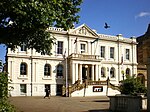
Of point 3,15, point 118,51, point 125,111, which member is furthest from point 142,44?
point 3,15

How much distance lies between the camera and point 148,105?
15438 mm

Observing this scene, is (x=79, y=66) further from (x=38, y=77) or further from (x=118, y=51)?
(x=118, y=51)

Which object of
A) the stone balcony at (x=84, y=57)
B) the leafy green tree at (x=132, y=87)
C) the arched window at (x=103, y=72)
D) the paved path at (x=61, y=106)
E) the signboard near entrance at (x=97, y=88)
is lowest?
the signboard near entrance at (x=97, y=88)

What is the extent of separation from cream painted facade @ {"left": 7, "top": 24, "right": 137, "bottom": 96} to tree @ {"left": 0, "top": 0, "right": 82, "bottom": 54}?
24.1m

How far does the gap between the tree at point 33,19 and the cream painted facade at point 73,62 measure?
79.0 ft

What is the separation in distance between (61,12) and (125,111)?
7277 mm

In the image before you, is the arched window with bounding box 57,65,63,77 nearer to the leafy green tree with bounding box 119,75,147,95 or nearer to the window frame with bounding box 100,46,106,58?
the window frame with bounding box 100,46,106,58

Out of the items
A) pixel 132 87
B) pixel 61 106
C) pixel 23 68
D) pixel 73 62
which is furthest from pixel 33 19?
pixel 73 62

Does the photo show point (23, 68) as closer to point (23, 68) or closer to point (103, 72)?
point (23, 68)

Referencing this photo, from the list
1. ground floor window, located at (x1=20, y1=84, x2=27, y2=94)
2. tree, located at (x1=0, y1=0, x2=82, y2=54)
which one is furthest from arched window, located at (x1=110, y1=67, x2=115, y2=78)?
tree, located at (x1=0, y1=0, x2=82, y2=54)

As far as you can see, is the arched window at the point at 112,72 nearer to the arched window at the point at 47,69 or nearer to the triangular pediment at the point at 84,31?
the triangular pediment at the point at 84,31

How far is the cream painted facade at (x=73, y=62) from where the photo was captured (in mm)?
43594

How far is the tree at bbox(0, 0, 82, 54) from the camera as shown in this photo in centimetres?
1210

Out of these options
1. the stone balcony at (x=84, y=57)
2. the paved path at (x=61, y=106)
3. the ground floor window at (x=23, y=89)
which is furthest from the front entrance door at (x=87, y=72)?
the paved path at (x=61, y=106)
